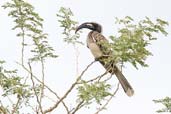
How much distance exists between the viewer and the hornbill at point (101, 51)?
10055mm

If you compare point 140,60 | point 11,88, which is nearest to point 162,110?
point 140,60

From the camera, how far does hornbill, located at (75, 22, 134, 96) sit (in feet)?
33.0

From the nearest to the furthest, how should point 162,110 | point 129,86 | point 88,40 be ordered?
1. point 162,110
2. point 129,86
3. point 88,40

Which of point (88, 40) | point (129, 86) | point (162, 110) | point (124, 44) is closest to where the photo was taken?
point (124, 44)

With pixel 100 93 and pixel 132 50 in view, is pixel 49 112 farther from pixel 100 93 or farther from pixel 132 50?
pixel 132 50

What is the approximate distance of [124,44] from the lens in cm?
928

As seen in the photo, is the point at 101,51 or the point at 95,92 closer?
the point at 95,92

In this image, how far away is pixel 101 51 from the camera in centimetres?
1175

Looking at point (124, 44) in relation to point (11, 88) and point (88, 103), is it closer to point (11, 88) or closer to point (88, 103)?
point (88, 103)

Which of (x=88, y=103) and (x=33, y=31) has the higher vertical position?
(x=33, y=31)

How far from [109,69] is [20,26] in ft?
6.10

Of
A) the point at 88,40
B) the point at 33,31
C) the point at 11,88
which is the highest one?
the point at 88,40

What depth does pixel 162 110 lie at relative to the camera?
32.7ft

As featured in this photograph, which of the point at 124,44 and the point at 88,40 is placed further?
the point at 88,40
